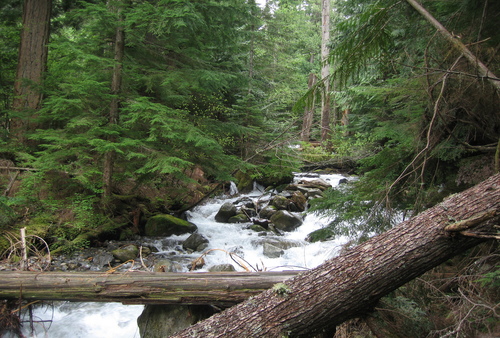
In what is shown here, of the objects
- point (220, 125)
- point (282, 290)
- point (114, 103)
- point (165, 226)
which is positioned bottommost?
point (165, 226)

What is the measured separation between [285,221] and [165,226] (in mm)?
3669

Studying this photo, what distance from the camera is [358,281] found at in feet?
8.83

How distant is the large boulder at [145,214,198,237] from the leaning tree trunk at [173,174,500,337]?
6.32 m

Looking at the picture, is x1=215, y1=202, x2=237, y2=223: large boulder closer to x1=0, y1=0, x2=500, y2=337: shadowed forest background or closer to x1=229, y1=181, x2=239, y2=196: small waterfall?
x1=0, y1=0, x2=500, y2=337: shadowed forest background

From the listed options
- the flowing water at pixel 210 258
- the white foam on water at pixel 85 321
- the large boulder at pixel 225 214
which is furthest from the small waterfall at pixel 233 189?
the white foam on water at pixel 85 321

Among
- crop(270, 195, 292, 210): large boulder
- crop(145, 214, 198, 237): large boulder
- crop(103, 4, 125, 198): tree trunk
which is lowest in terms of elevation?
crop(145, 214, 198, 237): large boulder

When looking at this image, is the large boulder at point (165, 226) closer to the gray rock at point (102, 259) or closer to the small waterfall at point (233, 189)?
the gray rock at point (102, 259)

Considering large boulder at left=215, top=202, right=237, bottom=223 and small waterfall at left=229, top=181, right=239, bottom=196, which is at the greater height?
small waterfall at left=229, top=181, right=239, bottom=196

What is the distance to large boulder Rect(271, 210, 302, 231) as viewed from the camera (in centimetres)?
987

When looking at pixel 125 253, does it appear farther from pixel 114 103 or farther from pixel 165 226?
pixel 114 103

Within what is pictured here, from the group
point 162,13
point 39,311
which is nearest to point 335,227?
point 39,311

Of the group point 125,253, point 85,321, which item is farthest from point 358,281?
point 125,253

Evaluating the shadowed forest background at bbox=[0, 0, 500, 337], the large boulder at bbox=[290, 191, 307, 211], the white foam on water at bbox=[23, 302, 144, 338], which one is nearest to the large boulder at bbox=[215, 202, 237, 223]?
the shadowed forest background at bbox=[0, 0, 500, 337]

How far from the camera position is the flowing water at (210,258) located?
4617 mm
